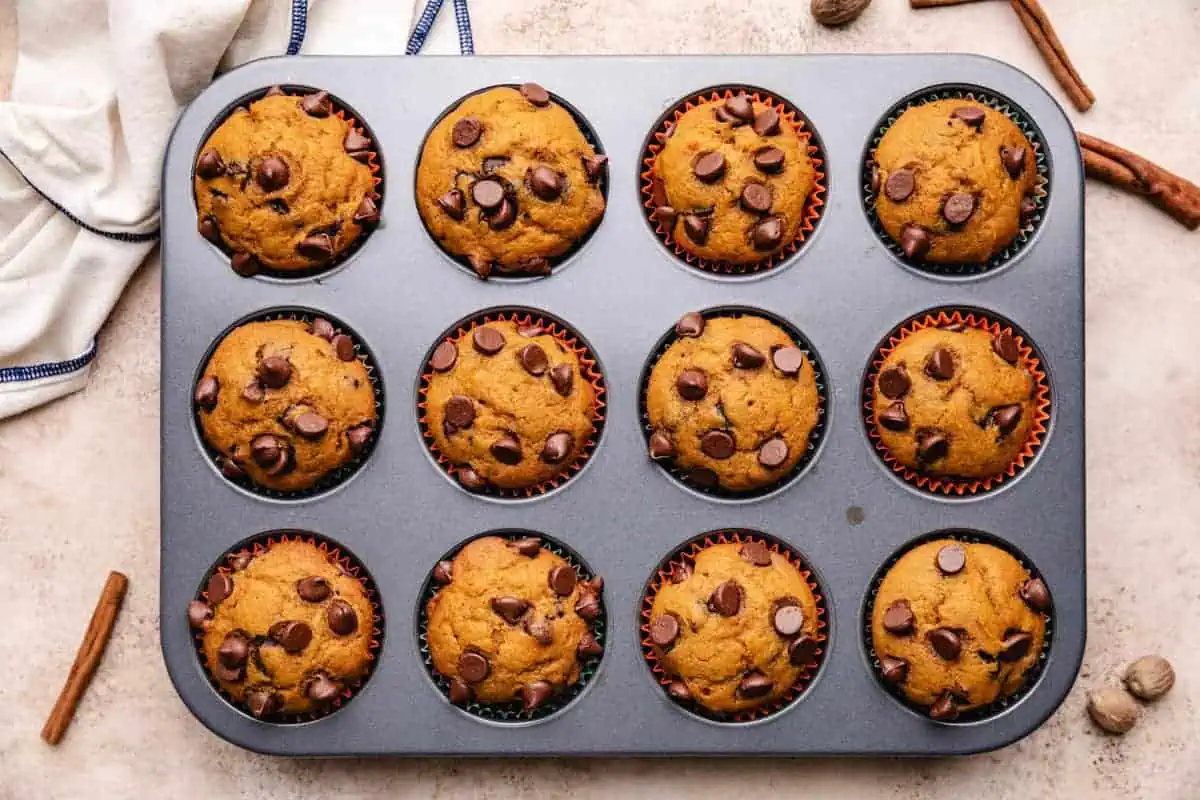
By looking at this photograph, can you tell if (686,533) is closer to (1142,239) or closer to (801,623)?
(801,623)

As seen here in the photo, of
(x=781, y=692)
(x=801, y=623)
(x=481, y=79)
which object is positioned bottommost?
(x=781, y=692)

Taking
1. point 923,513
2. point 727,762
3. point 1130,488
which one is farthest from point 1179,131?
point 727,762

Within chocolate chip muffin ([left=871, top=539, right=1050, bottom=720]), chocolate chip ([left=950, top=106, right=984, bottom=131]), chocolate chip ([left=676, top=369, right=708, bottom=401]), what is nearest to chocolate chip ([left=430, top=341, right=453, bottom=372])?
chocolate chip ([left=676, top=369, right=708, bottom=401])

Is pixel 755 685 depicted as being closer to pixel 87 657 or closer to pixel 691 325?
pixel 691 325

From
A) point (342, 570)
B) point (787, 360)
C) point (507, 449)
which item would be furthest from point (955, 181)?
point (342, 570)

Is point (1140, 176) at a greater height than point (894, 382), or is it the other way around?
point (1140, 176)
